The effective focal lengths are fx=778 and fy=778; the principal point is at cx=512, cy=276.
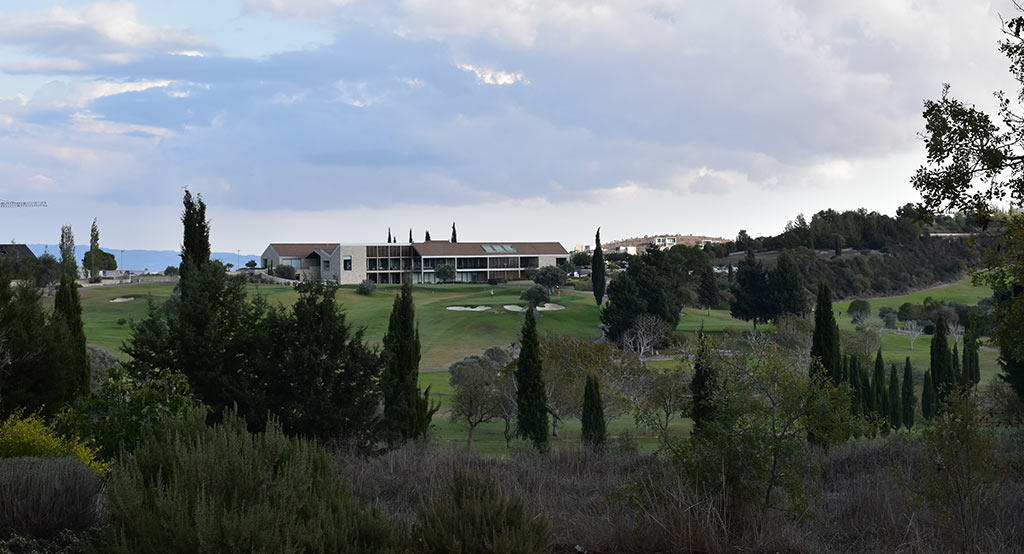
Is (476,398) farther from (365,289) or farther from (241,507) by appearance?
(365,289)

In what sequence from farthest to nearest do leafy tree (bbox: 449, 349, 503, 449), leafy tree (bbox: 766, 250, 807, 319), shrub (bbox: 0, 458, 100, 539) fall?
leafy tree (bbox: 766, 250, 807, 319), leafy tree (bbox: 449, 349, 503, 449), shrub (bbox: 0, 458, 100, 539)

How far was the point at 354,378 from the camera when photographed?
16.8m

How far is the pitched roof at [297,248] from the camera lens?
356ft

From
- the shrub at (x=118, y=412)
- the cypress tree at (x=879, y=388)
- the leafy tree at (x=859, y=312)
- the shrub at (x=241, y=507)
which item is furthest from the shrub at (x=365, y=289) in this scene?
the shrub at (x=241, y=507)

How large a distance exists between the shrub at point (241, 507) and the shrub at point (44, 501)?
104 cm

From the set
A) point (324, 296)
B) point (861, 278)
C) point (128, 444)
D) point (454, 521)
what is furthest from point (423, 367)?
point (861, 278)

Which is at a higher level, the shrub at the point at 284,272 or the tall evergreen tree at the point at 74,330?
the shrub at the point at 284,272

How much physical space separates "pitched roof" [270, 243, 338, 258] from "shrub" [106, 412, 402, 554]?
339ft

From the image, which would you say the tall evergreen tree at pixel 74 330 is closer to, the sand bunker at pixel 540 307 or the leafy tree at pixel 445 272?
the sand bunker at pixel 540 307

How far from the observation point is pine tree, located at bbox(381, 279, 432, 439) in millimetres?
21625

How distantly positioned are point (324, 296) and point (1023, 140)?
42.7ft

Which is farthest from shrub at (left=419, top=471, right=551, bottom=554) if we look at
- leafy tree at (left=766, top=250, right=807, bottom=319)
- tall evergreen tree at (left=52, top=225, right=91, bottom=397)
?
leafy tree at (left=766, top=250, right=807, bottom=319)

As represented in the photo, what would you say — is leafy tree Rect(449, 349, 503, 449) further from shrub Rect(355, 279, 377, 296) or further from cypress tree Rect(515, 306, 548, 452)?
shrub Rect(355, 279, 377, 296)

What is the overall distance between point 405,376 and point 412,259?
8088 centimetres
